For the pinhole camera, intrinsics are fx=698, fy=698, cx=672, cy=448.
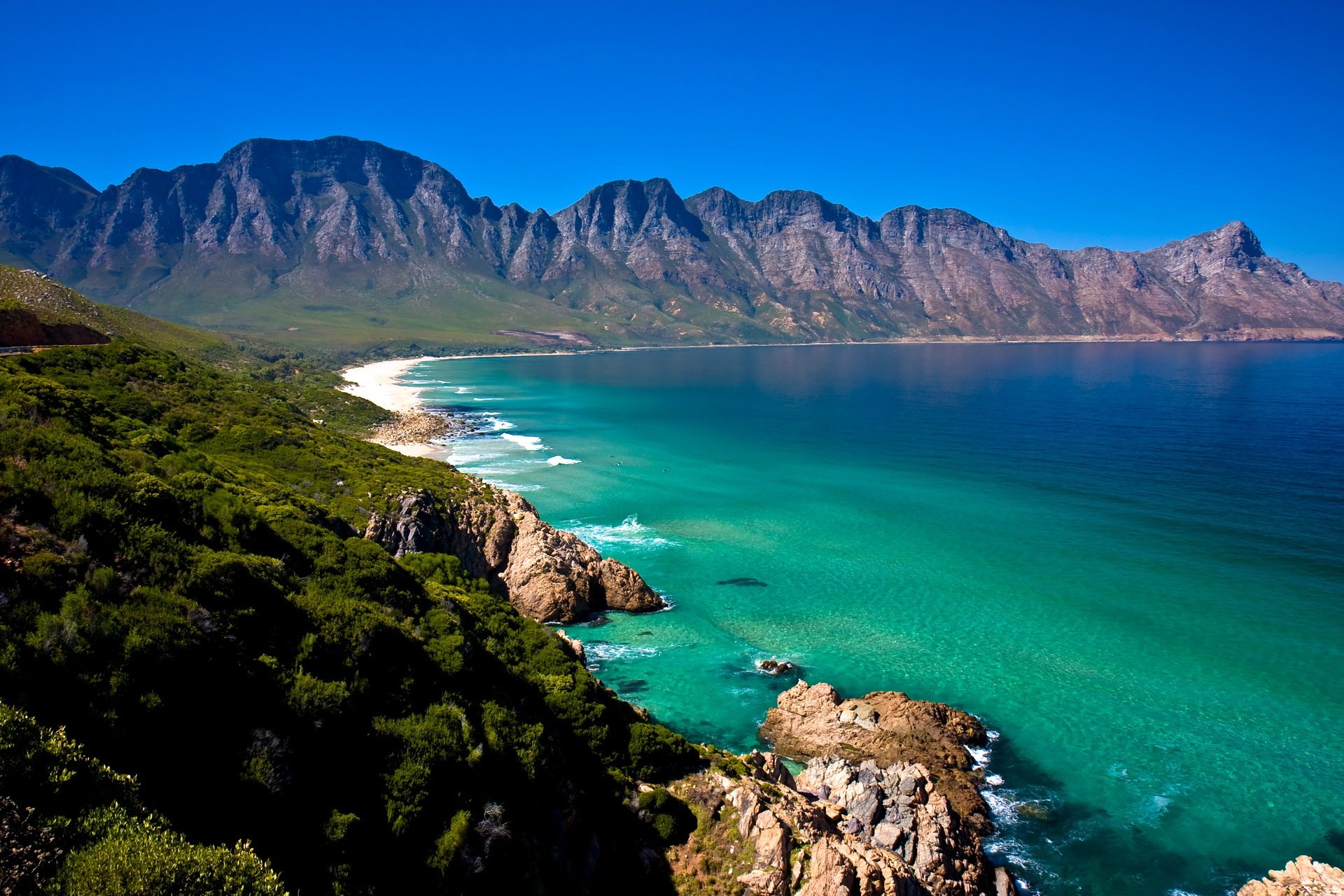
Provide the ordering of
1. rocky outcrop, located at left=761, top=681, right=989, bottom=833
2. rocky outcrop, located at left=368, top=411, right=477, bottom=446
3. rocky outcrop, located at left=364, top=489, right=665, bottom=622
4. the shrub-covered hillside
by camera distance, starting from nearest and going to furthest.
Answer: the shrub-covered hillside < rocky outcrop, located at left=761, top=681, right=989, bottom=833 < rocky outcrop, located at left=364, top=489, right=665, bottom=622 < rocky outcrop, located at left=368, top=411, right=477, bottom=446

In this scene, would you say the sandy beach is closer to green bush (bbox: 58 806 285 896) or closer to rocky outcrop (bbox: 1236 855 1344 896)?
green bush (bbox: 58 806 285 896)

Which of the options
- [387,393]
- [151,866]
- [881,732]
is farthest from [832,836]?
[387,393]

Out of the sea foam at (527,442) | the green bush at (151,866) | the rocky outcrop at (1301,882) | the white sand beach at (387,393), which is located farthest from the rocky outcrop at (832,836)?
the white sand beach at (387,393)

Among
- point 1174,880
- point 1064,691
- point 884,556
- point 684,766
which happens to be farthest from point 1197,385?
point 684,766

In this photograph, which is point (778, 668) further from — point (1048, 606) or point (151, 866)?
point (151, 866)

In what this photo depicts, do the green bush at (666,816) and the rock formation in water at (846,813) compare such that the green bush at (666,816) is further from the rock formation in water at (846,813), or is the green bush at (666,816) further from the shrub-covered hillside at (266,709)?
the shrub-covered hillside at (266,709)

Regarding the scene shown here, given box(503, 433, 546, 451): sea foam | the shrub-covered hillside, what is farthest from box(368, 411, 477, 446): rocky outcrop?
the shrub-covered hillside
